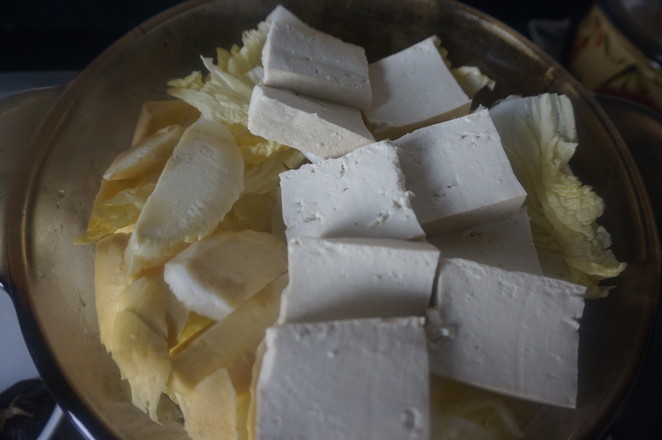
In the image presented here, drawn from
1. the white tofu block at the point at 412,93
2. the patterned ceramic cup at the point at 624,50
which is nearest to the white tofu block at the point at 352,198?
the white tofu block at the point at 412,93

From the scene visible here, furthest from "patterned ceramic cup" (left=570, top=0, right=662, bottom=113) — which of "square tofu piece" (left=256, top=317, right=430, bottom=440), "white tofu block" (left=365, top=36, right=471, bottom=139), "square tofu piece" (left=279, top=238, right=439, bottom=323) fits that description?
"square tofu piece" (left=256, top=317, right=430, bottom=440)

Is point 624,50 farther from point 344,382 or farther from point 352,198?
point 344,382

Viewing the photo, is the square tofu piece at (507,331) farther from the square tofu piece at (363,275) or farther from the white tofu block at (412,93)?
the white tofu block at (412,93)

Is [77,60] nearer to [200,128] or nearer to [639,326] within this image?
[200,128]

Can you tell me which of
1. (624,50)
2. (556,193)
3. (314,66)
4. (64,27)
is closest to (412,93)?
(314,66)

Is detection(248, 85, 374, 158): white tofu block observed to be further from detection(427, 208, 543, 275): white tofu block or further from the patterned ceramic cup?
the patterned ceramic cup

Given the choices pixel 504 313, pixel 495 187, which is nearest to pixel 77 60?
pixel 495 187
